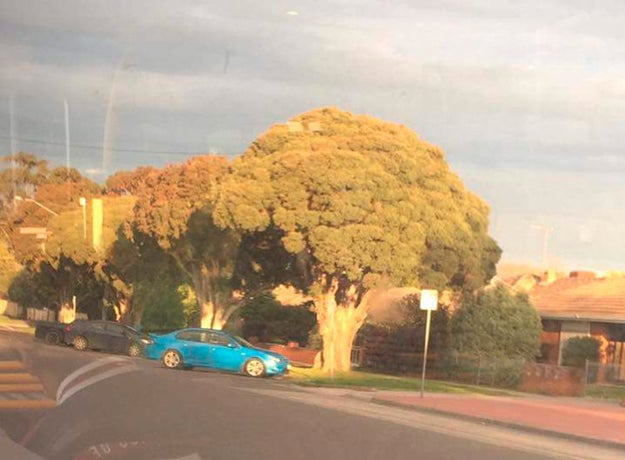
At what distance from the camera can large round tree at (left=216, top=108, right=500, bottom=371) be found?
103 feet

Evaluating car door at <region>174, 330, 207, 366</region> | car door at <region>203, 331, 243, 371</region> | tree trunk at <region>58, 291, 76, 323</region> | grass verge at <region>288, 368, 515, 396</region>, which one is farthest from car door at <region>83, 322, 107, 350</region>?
tree trunk at <region>58, 291, 76, 323</region>

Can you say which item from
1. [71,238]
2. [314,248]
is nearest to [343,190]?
[314,248]

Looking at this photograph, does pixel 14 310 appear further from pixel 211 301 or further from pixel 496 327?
pixel 496 327

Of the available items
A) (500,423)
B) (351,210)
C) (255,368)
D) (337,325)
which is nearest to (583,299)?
(337,325)

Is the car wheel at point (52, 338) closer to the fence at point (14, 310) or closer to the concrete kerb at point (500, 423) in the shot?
the concrete kerb at point (500, 423)

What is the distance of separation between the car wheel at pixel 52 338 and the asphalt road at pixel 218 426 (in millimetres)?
12828

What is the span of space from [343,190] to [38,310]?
157 feet

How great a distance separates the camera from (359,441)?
13422 mm

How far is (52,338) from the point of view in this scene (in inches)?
1361

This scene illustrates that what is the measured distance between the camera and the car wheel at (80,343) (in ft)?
Answer: 109

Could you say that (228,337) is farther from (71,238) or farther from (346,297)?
(71,238)

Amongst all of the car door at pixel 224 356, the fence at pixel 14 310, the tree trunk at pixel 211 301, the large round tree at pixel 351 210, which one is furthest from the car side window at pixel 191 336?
the fence at pixel 14 310

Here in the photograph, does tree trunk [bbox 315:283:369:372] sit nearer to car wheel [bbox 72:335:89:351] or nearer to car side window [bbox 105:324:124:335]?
car side window [bbox 105:324:124:335]

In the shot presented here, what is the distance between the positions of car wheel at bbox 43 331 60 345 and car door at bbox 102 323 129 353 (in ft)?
6.45
